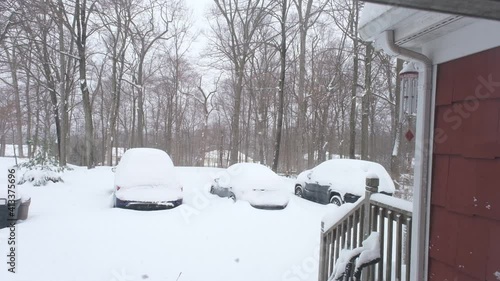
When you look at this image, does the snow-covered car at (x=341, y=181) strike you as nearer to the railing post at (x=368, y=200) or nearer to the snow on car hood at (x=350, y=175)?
the snow on car hood at (x=350, y=175)

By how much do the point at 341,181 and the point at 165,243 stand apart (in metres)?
5.62

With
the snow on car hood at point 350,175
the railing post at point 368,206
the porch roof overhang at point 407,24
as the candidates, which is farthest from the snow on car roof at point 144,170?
the porch roof overhang at point 407,24

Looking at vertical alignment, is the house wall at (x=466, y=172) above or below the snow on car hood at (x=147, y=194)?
above

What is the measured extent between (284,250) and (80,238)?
334 centimetres

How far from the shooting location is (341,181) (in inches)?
378

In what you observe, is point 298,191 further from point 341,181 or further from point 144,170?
point 144,170

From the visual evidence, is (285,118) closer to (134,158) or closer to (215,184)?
(215,184)

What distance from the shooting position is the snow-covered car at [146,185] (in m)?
7.09

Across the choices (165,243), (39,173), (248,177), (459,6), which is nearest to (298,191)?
(248,177)

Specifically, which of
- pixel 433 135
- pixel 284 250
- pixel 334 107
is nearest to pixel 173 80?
pixel 334 107

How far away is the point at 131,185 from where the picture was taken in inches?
282

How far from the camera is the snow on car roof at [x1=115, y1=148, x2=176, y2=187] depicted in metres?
7.34

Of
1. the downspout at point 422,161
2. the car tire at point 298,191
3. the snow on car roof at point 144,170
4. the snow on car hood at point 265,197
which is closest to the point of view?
the downspout at point 422,161

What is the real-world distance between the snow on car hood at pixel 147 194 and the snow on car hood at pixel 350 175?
4685 millimetres
